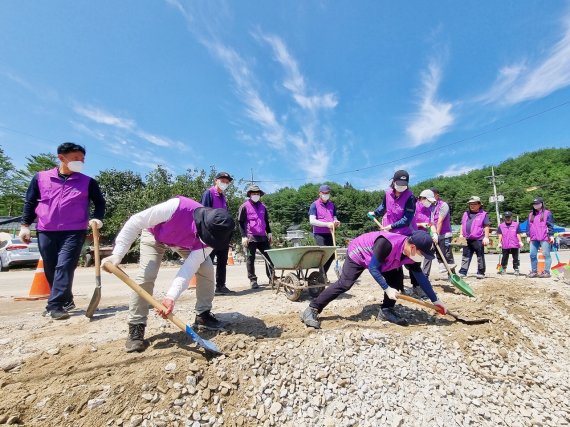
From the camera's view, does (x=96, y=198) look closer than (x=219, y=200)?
Yes

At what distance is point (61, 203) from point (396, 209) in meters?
4.32

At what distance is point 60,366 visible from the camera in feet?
8.23

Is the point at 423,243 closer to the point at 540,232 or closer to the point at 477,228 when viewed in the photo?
the point at 477,228

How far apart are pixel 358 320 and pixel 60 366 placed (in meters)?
2.95

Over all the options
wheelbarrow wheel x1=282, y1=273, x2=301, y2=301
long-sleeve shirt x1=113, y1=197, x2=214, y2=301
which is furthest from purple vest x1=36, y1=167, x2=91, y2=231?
wheelbarrow wheel x1=282, y1=273, x2=301, y2=301

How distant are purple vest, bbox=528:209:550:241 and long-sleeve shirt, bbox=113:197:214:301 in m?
7.92

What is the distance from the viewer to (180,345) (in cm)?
289

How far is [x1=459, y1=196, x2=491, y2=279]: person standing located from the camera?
270 inches

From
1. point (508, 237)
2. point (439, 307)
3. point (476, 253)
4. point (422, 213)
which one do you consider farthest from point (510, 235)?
point (439, 307)

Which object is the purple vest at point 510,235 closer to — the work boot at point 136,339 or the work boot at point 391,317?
the work boot at point 391,317

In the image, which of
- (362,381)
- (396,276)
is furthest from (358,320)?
(362,381)

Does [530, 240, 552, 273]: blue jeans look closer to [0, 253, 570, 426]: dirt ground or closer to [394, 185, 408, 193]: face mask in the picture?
[0, 253, 570, 426]: dirt ground

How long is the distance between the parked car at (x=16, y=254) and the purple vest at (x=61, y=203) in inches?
368

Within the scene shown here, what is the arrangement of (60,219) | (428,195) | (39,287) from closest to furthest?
(60,219)
(39,287)
(428,195)
